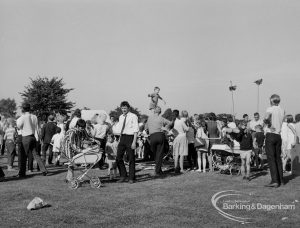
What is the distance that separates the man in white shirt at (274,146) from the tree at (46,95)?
157 ft

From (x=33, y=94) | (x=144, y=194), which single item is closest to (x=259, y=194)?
(x=144, y=194)

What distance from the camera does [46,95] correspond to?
56.3m

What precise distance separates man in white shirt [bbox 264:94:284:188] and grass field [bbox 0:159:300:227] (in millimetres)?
287

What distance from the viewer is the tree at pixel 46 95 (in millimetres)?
56131

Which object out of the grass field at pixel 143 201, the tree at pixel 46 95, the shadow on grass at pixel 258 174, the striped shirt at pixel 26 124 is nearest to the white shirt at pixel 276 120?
the grass field at pixel 143 201

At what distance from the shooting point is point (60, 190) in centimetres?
945

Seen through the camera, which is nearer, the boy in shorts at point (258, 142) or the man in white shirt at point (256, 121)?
the boy in shorts at point (258, 142)

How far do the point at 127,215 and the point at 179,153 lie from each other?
5.93 m

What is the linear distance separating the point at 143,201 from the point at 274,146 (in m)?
3.50

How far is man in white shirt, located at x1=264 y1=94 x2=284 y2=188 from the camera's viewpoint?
9.70m

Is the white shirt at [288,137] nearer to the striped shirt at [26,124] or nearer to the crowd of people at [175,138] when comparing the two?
the crowd of people at [175,138]

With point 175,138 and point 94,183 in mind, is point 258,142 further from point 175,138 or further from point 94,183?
point 94,183

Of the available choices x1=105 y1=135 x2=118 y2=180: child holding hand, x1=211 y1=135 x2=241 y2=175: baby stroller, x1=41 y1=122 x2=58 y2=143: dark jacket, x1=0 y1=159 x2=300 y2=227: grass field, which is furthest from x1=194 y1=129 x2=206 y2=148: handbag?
x1=41 y1=122 x2=58 y2=143: dark jacket

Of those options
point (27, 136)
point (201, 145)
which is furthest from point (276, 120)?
point (27, 136)
